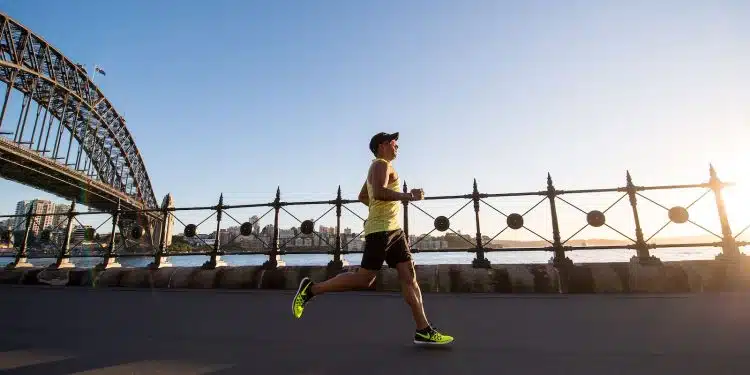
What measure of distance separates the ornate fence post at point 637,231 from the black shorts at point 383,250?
174 inches

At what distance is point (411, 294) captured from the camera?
2488 millimetres

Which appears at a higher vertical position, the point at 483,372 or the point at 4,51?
the point at 4,51

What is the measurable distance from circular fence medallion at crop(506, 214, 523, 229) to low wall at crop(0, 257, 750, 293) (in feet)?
3.70

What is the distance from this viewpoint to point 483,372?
69.6 inches

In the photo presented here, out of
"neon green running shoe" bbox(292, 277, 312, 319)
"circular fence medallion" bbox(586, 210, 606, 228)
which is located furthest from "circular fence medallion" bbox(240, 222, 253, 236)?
"circular fence medallion" bbox(586, 210, 606, 228)

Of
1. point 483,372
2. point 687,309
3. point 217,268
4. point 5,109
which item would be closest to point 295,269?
point 217,268

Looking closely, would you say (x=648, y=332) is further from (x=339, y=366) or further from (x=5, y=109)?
(x=5, y=109)

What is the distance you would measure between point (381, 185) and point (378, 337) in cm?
122

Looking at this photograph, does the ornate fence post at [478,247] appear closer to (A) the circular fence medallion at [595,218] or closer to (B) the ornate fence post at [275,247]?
(A) the circular fence medallion at [595,218]

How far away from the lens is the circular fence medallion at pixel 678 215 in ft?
18.2

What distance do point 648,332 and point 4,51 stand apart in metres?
46.5

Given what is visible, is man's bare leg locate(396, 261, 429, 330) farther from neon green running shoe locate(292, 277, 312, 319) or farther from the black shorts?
neon green running shoe locate(292, 277, 312, 319)

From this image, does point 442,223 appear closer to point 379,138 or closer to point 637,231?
point 637,231

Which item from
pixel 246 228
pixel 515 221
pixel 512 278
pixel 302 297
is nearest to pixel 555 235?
pixel 515 221
